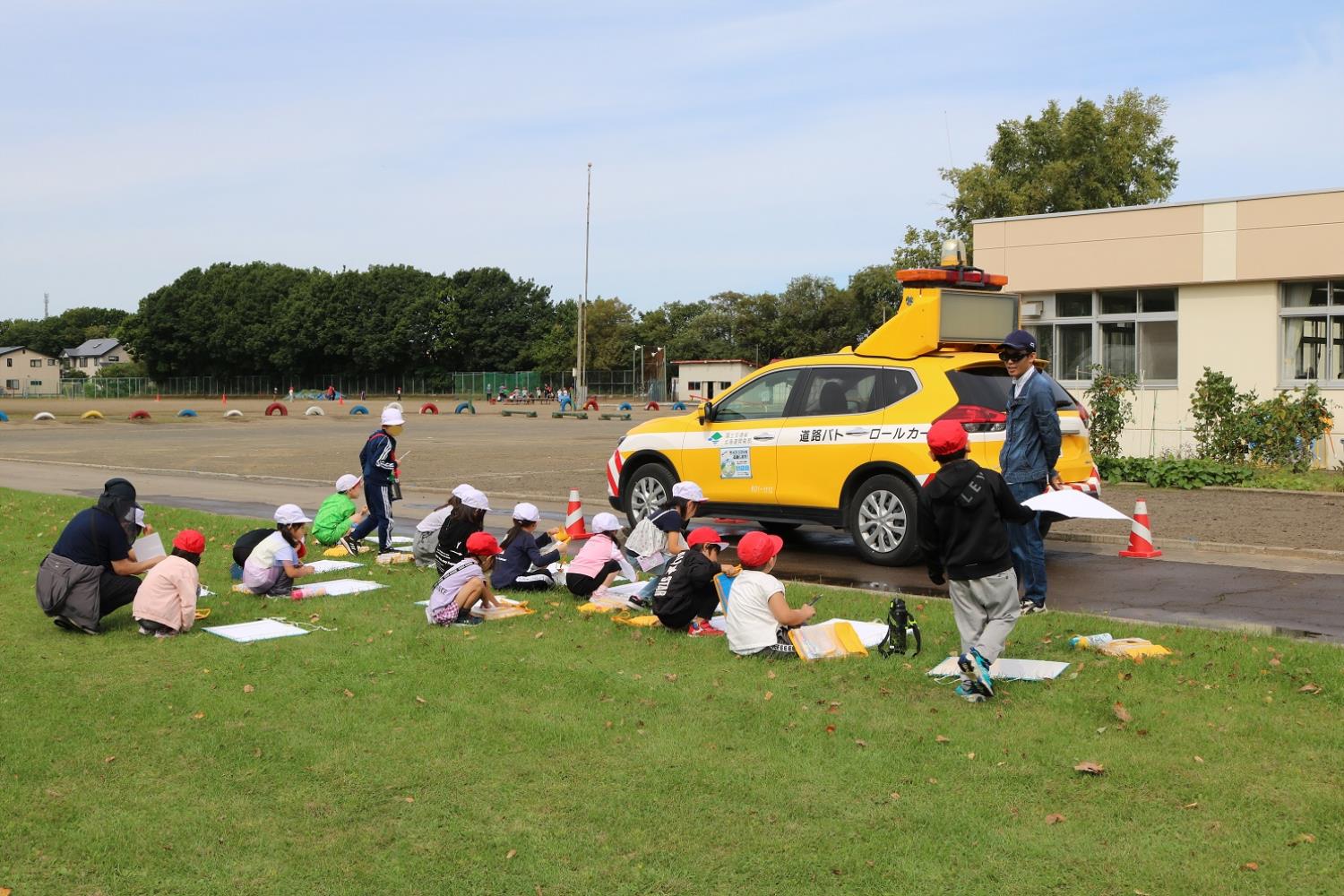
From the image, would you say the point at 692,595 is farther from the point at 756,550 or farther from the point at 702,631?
the point at 756,550

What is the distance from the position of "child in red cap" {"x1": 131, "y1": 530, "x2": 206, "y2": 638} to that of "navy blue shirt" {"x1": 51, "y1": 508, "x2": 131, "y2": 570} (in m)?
0.38

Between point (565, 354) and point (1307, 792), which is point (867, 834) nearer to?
point (1307, 792)

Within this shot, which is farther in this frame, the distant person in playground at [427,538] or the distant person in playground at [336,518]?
the distant person in playground at [336,518]

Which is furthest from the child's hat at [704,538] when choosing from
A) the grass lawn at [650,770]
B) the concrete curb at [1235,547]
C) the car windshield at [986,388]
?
the concrete curb at [1235,547]

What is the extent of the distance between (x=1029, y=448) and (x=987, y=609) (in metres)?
2.54

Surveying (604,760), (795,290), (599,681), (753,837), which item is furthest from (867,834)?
(795,290)

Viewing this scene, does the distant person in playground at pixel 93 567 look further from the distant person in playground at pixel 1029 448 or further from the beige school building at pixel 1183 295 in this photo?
the beige school building at pixel 1183 295

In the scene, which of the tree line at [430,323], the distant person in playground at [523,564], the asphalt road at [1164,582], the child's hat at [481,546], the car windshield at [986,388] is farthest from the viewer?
the tree line at [430,323]

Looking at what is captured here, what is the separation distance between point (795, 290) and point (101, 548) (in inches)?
3432

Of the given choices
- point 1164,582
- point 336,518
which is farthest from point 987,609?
point 336,518

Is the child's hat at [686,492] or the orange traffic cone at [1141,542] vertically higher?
the child's hat at [686,492]

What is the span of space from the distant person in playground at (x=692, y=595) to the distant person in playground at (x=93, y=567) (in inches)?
143

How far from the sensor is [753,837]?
183 inches

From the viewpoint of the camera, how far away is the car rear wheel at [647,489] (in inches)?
526
